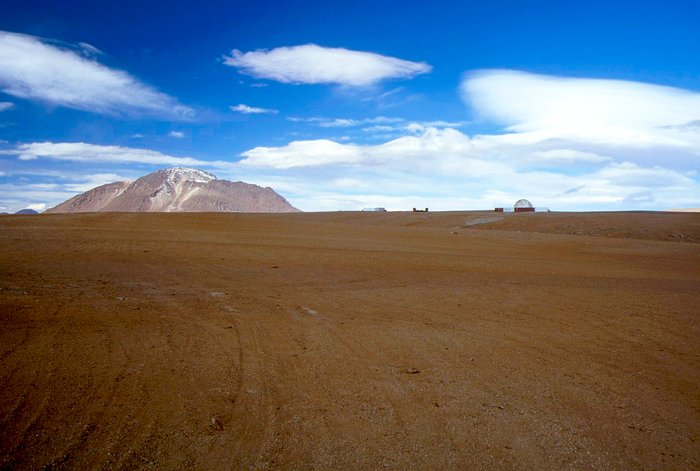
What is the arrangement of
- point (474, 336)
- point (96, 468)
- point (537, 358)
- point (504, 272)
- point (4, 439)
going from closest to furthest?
1. point (96, 468)
2. point (4, 439)
3. point (537, 358)
4. point (474, 336)
5. point (504, 272)

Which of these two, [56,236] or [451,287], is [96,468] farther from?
[56,236]

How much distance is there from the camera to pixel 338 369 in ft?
24.3

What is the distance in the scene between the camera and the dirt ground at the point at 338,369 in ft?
17.0

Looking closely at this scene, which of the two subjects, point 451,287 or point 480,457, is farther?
point 451,287

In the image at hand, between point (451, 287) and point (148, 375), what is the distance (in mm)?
9733

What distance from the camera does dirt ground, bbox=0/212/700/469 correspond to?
204 inches

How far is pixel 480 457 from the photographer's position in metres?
5.10

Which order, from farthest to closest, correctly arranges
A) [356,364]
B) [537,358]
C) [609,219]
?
[609,219] < [537,358] < [356,364]

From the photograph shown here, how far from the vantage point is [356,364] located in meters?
7.66

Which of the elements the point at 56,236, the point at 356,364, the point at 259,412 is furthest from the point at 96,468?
the point at 56,236

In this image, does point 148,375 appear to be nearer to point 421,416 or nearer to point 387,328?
point 421,416

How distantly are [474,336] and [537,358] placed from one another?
56.6 inches

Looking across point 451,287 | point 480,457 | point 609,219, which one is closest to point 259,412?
point 480,457

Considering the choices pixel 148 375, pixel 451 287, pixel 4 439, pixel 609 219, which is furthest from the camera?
pixel 609 219
